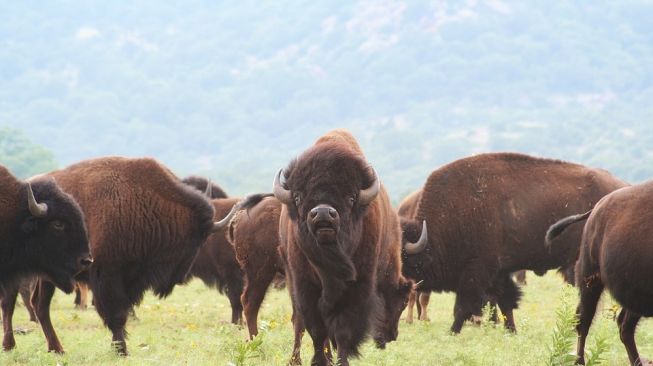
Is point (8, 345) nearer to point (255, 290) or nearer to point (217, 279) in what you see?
point (255, 290)

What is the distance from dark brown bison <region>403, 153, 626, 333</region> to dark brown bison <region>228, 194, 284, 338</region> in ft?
6.31

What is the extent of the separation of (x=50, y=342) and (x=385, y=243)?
13.0ft

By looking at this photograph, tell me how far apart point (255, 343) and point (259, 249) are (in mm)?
5981

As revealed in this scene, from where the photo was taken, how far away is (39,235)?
10.3 meters

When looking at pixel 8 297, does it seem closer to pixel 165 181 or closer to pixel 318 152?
pixel 165 181

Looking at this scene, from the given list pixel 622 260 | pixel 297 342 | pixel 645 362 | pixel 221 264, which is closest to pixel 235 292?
pixel 221 264

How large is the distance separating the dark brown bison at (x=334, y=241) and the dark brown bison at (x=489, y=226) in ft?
16.6

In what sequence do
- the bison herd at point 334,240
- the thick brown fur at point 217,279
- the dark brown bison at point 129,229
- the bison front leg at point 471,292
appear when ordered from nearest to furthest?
the bison herd at point 334,240
the dark brown bison at point 129,229
the bison front leg at point 471,292
the thick brown fur at point 217,279

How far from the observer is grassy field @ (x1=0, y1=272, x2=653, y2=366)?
10.1 metres

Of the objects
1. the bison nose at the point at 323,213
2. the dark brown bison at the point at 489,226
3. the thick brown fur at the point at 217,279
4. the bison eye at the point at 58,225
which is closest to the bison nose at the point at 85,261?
the bison eye at the point at 58,225

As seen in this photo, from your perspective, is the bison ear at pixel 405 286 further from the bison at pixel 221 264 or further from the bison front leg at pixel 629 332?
the bison at pixel 221 264

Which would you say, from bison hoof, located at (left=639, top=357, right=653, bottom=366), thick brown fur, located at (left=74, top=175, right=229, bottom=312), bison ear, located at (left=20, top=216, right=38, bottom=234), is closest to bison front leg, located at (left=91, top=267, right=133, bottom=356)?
bison ear, located at (left=20, top=216, right=38, bottom=234)

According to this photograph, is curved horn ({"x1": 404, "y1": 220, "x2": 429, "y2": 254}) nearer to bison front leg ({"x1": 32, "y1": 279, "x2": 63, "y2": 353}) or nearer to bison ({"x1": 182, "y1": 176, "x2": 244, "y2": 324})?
bison ({"x1": 182, "y1": 176, "x2": 244, "y2": 324})

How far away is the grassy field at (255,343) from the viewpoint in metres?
10.1
